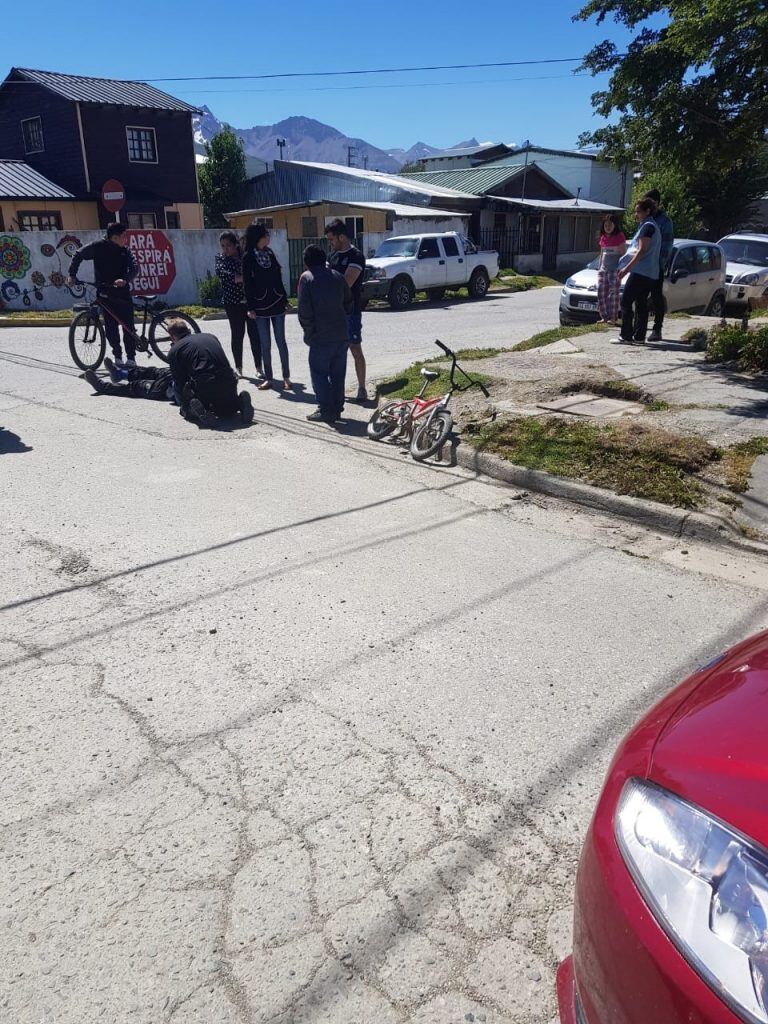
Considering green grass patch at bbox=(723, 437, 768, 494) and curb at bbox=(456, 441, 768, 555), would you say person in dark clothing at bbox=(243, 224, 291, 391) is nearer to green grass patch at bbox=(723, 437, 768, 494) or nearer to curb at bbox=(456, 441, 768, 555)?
curb at bbox=(456, 441, 768, 555)

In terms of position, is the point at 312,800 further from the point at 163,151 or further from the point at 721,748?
the point at 163,151

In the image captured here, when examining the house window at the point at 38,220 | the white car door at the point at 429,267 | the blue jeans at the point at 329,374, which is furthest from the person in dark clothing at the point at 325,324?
the house window at the point at 38,220

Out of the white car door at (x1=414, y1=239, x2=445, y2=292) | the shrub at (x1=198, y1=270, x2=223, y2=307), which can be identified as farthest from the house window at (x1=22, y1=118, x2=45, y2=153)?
the white car door at (x1=414, y1=239, x2=445, y2=292)

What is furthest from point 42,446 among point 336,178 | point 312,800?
point 336,178

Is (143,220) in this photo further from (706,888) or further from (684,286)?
(706,888)

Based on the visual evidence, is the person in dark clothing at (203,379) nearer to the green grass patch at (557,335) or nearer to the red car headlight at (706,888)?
the green grass patch at (557,335)

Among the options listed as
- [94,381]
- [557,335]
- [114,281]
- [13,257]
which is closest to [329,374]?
[94,381]

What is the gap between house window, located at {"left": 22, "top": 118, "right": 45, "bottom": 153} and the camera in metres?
31.6

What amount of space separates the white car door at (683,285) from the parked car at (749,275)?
2151 millimetres

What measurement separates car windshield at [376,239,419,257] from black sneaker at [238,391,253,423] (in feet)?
49.5

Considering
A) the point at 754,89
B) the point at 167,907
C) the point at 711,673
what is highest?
the point at 754,89

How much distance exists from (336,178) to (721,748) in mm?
35678

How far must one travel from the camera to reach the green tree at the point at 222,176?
137 ft

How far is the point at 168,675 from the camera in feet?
11.9
